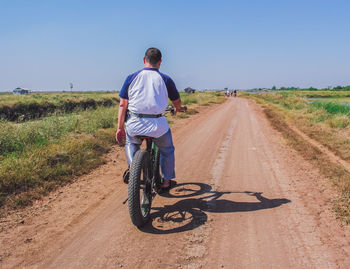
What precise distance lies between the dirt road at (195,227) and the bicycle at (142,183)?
8.1 inches

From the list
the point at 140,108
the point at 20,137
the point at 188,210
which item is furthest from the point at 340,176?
the point at 20,137

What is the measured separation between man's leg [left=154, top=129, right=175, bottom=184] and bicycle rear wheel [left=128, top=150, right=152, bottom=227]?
411 mm

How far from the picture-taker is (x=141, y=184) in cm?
335

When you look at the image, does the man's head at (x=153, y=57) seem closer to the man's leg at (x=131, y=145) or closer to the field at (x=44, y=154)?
the man's leg at (x=131, y=145)

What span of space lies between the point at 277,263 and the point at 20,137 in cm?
627

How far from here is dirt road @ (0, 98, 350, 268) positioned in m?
2.64

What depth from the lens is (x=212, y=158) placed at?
21.8 feet

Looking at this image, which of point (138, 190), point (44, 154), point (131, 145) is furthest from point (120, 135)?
point (44, 154)

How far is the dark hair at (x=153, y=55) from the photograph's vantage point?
3410mm

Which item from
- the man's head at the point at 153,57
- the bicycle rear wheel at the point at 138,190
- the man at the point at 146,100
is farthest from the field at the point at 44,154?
the man's head at the point at 153,57

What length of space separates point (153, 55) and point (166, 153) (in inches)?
52.9

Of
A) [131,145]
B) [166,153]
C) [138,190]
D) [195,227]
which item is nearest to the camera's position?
[138,190]

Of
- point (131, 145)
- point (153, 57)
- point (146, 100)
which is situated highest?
point (153, 57)

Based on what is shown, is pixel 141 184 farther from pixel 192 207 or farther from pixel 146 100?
pixel 146 100
